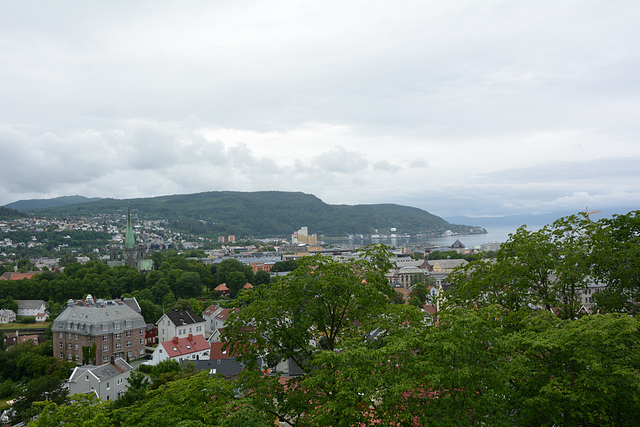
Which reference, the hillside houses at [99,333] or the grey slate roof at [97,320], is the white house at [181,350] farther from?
the grey slate roof at [97,320]

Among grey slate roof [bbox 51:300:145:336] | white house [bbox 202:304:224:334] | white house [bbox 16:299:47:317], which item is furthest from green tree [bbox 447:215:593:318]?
white house [bbox 16:299:47:317]

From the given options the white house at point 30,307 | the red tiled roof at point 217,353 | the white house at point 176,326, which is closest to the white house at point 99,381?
the red tiled roof at point 217,353

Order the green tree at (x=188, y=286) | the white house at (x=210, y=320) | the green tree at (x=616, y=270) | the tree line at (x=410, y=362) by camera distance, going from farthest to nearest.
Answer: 1. the green tree at (x=188, y=286)
2. the white house at (x=210, y=320)
3. the green tree at (x=616, y=270)
4. the tree line at (x=410, y=362)

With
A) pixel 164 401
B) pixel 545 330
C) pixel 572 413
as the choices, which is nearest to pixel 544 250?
pixel 545 330

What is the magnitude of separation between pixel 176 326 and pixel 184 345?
17.5ft

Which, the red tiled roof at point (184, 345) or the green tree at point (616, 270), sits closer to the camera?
the green tree at point (616, 270)

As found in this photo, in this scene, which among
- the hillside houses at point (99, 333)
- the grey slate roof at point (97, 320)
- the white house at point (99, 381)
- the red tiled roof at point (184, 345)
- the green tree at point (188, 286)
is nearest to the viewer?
the white house at point (99, 381)

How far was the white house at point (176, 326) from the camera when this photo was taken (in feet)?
122

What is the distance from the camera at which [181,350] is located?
31562 millimetres

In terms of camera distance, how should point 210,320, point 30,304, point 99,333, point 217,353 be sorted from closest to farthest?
point 217,353 → point 99,333 → point 210,320 → point 30,304

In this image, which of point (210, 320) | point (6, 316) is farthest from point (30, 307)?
point (210, 320)

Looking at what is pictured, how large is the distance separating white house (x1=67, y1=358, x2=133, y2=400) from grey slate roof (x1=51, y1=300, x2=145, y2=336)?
26.3 ft

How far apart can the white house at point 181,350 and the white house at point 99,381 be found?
192 inches

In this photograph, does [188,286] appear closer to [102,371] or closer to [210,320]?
[210,320]
